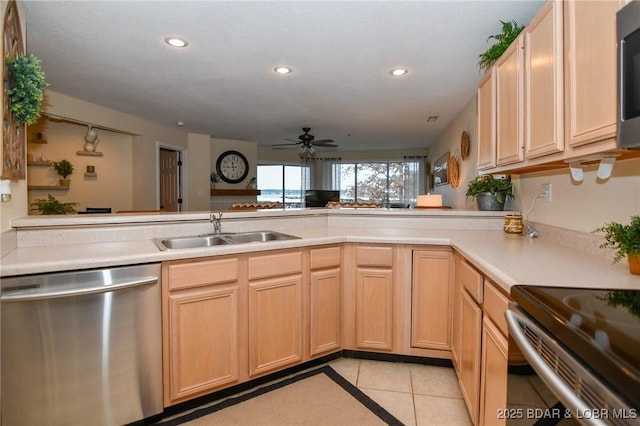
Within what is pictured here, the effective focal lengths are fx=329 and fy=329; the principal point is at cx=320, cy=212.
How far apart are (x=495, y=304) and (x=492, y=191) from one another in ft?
5.90

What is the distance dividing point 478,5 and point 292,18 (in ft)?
3.98

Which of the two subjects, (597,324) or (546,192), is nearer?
(597,324)

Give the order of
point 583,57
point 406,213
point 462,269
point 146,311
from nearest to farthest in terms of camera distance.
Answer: point 583,57
point 146,311
point 462,269
point 406,213

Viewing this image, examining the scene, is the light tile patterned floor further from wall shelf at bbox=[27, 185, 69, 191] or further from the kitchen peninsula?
wall shelf at bbox=[27, 185, 69, 191]

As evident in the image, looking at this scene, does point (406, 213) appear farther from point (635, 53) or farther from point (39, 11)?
point (39, 11)

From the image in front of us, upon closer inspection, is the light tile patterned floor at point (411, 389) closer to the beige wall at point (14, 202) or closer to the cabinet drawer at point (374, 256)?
the cabinet drawer at point (374, 256)

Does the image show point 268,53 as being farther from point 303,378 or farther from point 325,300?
point 303,378

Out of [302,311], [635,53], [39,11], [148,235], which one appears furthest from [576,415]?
[39,11]

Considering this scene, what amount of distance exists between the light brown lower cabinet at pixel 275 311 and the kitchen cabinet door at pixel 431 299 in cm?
82

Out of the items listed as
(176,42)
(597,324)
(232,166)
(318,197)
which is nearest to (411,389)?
(597,324)

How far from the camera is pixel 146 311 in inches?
66.9

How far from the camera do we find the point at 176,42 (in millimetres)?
2660

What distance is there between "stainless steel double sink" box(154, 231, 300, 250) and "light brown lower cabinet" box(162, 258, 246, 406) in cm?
36

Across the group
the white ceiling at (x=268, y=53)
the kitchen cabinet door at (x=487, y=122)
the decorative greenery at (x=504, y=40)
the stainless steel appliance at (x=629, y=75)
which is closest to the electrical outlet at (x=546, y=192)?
the kitchen cabinet door at (x=487, y=122)
